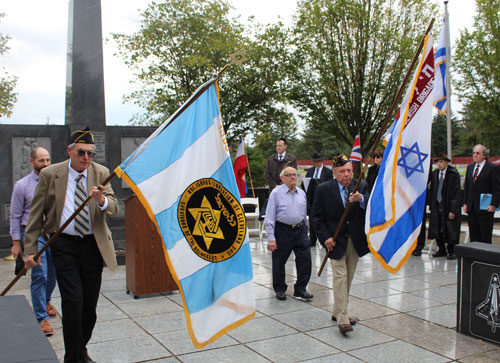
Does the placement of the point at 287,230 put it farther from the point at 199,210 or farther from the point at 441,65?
the point at 441,65

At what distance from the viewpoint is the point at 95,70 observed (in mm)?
11734

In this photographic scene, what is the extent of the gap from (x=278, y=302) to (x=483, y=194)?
5.07 m

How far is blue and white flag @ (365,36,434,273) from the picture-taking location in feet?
16.4

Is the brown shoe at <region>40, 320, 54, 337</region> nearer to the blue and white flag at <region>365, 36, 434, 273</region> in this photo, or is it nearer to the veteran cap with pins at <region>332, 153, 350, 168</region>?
Result: the blue and white flag at <region>365, 36, 434, 273</region>

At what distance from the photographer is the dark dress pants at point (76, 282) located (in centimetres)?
404

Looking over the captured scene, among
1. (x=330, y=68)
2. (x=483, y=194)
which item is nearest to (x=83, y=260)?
(x=483, y=194)

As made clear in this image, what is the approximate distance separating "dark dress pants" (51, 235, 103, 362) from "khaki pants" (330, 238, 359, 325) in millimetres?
2580

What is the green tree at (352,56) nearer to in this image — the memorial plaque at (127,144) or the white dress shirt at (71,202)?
the memorial plaque at (127,144)

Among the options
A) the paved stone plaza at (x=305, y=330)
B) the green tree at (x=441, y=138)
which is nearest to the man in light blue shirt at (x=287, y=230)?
the paved stone plaza at (x=305, y=330)

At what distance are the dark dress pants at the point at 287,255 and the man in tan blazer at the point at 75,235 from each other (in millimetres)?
3097


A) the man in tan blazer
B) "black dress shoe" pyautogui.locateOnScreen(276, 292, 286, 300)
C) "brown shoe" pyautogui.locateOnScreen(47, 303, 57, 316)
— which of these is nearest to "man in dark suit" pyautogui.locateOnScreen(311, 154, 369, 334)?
"black dress shoe" pyautogui.locateOnScreen(276, 292, 286, 300)

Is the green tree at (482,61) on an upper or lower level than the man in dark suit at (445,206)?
upper

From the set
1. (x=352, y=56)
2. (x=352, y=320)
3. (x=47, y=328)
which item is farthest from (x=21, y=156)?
(x=352, y=56)

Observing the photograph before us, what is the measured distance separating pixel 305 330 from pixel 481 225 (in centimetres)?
560
